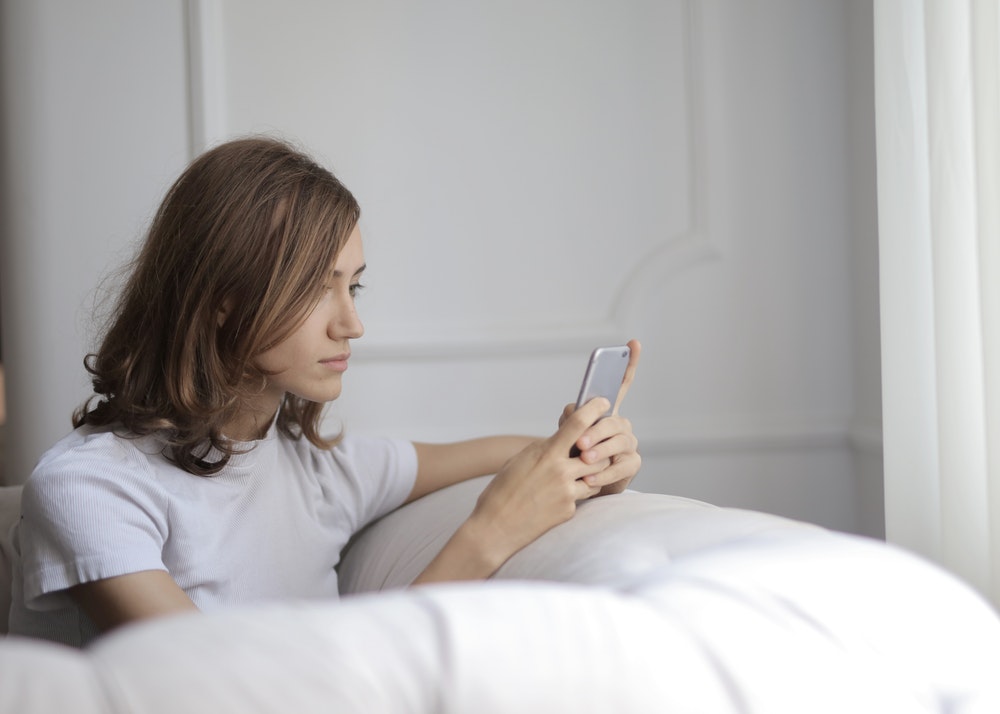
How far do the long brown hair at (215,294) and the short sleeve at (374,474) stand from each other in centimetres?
22

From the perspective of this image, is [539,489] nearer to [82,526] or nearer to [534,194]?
[82,526]

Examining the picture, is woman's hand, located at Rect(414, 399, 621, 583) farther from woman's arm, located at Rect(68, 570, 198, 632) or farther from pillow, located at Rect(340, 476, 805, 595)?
woman's arm, located at Rect(68, 570, 198, 632)

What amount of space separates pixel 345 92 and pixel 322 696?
177 cm

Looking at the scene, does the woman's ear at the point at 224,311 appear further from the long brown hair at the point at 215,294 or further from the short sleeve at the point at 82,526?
the short sleeve at the point at 82,526

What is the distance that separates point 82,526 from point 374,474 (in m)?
0.47

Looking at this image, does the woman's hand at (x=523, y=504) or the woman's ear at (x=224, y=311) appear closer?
the woman's hand at (x=523, y=504)

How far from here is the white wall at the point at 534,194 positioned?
1929mm

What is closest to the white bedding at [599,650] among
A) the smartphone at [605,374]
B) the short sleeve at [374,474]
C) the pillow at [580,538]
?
the pillow at [580,538]

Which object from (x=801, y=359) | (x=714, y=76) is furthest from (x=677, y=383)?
(x=714, y=76)

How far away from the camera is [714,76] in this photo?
199 cm

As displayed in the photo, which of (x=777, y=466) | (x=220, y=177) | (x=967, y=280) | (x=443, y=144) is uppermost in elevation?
(x=443, y=144)

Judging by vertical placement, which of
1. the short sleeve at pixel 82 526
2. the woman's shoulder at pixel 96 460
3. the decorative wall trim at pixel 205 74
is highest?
the decorative wall trim at pixel 205 74

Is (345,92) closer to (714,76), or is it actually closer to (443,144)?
(443,144)

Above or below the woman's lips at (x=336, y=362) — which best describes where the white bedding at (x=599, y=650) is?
below
